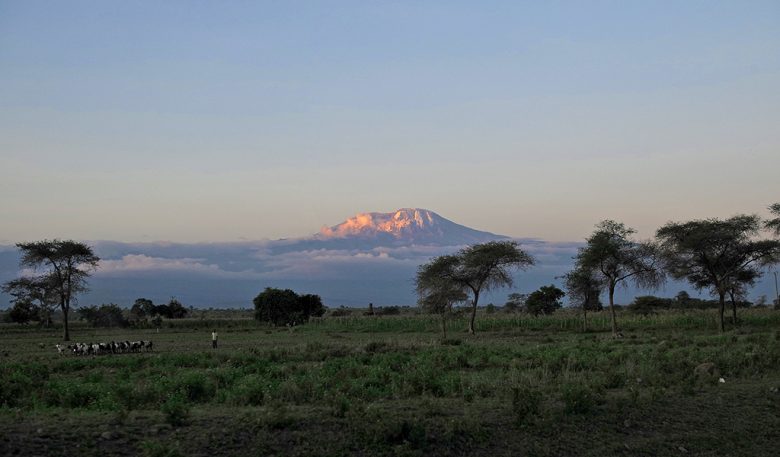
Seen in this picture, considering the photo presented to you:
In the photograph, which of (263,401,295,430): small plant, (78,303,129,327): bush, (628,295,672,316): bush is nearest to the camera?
(263,401,295,430): small plant

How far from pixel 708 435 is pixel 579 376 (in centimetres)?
573

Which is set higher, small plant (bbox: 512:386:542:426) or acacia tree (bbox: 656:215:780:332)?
acacia tree (bbox: 656:215:780:332)

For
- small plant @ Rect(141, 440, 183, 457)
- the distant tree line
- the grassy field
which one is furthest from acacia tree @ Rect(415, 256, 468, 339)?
small plant @ Rect(141, 440, 183, 457)

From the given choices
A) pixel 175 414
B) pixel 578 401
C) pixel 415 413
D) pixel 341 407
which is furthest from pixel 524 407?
pixel 175 414

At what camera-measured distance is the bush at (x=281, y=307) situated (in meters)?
86.6

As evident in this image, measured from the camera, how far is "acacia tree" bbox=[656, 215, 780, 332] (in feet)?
167

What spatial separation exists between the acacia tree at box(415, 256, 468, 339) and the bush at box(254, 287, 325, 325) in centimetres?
2668

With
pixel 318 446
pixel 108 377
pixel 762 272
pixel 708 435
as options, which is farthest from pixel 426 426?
pixel 762 272

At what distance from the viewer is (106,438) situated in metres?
10.3

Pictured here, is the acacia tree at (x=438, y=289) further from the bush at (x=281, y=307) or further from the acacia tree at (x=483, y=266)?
the bush at (x=281, y=307)

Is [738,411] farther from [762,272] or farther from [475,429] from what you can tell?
[762,272]

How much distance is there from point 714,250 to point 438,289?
22.0m

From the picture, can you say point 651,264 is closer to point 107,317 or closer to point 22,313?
point 107,317

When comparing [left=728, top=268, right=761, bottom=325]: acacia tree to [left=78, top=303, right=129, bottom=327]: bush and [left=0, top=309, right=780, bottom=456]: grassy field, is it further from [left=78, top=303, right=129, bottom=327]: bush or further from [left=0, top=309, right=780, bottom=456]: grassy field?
[left=78, top=303, right=129, bottom=327]: bush
